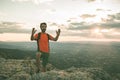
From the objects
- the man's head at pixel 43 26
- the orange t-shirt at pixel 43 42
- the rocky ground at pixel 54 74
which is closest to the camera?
the rocky ground at pixel 54 74

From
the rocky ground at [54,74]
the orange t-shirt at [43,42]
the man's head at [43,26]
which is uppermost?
the man's head at [43,26]

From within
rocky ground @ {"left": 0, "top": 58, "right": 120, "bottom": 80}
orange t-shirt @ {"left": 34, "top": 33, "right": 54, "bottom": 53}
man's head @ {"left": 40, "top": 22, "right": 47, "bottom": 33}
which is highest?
man's head @ {"left": 40, "top": 22, "right": 47, "bottom": 33}

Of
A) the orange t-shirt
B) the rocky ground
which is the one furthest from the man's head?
the rocky ground

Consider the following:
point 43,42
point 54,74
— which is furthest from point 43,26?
point 54,74

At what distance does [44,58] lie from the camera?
45.2ft

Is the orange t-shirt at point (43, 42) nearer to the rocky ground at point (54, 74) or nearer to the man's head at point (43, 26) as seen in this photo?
the man's head at point (43, 26)

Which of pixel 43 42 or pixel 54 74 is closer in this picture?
pixel 54 74

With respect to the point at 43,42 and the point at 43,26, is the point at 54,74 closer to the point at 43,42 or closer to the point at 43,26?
the point at 43,42

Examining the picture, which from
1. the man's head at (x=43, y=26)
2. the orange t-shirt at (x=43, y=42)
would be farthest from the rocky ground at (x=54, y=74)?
the man's head at (x=43, y=26)

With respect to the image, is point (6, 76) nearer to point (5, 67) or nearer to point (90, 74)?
point (5, 67)

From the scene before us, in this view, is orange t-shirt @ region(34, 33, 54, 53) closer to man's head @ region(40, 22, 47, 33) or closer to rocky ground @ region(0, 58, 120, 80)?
man's head @ region(40, 22, 47, 33)

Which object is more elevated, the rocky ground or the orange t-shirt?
the orange t-shirt

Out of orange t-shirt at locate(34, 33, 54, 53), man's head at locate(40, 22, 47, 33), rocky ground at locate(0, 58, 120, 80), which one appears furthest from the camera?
man's head at locate(40, 22, 47, 33)

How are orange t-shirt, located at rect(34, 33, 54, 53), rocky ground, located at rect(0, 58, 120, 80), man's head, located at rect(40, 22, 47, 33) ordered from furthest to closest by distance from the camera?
1. man's head, located at rect(40, 22, 47, 33)
2. orange t-shirt, located at rect(34, 33, 54, 53)
3. rocky ground, located at rect(0, 58, 120, 80)
